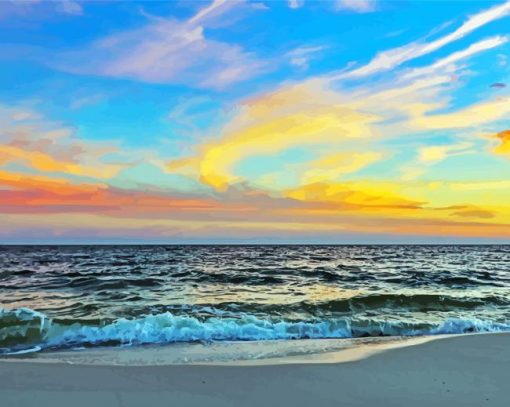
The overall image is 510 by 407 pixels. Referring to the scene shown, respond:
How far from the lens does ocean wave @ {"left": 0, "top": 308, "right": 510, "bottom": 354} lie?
25.3ft

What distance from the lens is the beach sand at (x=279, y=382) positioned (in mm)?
4469

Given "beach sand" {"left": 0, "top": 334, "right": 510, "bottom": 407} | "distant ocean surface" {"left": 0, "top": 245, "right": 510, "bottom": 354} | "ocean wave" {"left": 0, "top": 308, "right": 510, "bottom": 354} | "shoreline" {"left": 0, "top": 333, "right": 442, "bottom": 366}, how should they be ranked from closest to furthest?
1. "beach sand" {"left": 0, "top": 334, "right": 510, "bottom": 407}
2. "shoreline" {"left": 0, "top": 333, "right": 442, "bottom": 366}
3. "ocean wave" {"left": 0, "top": 308, "right": 510, "bottom": 354}
4. "distant ocean surface" {"left": 0, "top": 245, "right": 510, "bottom": 354}

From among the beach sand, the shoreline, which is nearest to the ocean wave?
the shoreline

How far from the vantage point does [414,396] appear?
459cm

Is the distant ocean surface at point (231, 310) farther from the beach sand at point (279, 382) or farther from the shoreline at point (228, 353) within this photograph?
the beach sand at point (279, 382)

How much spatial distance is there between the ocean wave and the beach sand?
1.75 meters

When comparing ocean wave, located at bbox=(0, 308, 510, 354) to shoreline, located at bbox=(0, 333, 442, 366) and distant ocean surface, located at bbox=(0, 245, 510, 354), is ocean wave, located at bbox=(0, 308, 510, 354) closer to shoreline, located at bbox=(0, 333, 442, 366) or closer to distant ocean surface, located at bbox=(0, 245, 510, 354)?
distant ocean surface, located at bbox=(0, 245, 510, 354)

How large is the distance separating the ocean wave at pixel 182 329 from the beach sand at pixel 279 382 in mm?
1753

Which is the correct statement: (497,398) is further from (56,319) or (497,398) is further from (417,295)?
(417,295)

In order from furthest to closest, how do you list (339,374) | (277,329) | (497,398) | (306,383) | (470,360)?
(277,329) < (470,360) < (339,374) < (306,383) < (497,398)

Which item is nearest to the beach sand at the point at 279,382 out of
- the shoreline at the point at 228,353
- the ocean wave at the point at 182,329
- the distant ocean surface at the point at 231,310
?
the shoreline at the point at 228,353

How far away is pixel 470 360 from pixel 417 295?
7365 millimetres

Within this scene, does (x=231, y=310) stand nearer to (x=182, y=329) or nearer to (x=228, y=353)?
(x=182, y=329)

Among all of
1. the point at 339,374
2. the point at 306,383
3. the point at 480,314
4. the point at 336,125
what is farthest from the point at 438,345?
the point at 336,125
